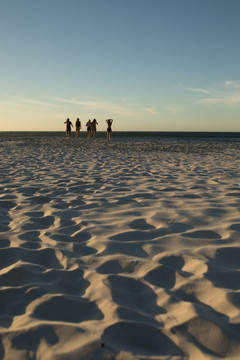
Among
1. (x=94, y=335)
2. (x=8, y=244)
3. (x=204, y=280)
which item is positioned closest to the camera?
(x=94, y=335)

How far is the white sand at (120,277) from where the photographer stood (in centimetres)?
165

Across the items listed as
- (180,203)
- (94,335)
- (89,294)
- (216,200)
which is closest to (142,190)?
(180,203)

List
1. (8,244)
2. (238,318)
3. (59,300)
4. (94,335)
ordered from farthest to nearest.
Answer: (8,244) → (59,300) → (238,318) → (94,335)

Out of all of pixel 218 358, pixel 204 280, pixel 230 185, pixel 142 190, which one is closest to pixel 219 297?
pixel 204 280

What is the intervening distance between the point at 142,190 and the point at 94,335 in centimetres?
385

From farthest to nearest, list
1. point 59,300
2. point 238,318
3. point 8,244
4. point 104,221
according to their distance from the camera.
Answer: point 104,221, point 8,244, point 59,300, point 238,318

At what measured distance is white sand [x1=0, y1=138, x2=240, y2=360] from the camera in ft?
5.40

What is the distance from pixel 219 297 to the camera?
6.74ft

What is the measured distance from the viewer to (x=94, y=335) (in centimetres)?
168

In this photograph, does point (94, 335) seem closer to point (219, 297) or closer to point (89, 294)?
point (89, 294)

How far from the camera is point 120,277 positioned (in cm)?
235

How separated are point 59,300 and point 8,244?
3.97 feet

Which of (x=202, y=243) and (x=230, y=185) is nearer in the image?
(x=202, y=243)

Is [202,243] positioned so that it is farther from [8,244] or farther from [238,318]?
[8,244]
